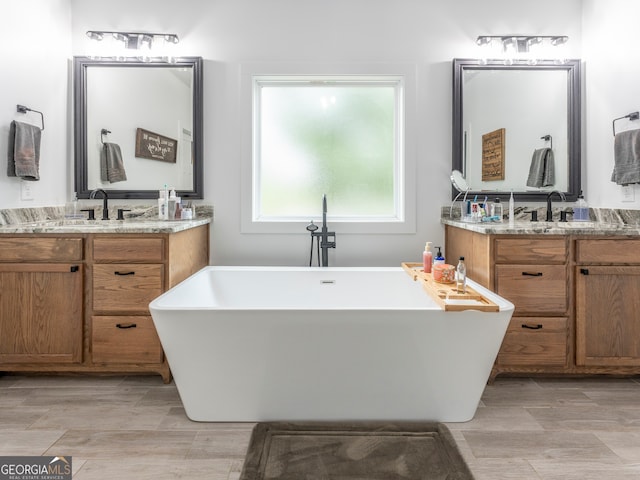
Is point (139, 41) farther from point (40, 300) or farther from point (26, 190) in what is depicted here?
point (40, 300)

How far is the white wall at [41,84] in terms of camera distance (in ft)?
8.10

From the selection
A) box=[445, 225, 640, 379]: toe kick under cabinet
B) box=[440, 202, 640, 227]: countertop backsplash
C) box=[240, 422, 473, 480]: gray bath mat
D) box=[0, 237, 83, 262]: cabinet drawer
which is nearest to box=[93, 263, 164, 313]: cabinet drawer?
box=[0, 237, 83, 262]: cabinet drawer

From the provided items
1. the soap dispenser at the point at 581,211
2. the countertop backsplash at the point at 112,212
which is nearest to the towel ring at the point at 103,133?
the countertop backsplash at the point at 112,212

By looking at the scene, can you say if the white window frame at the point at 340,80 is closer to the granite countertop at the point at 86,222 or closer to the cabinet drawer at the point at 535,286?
the granite countertop at the point at 86,222

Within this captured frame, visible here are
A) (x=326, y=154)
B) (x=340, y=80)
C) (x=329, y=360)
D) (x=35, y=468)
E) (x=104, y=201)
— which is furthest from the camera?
(x=326, y=154)

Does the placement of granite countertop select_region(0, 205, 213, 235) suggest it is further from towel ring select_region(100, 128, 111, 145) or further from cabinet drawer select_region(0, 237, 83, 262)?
towel ring select_region(100, 128, 111, 145)

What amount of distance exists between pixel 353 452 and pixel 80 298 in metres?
1.62

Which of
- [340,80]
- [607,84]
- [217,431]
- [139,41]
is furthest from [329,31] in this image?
[217,431]

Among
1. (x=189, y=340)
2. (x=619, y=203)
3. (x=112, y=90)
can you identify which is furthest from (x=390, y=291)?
(x=112, y=90)

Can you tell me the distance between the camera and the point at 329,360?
73.4 inches

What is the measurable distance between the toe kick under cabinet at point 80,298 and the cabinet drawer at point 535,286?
179 centimetres

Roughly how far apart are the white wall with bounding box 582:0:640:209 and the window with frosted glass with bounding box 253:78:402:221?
130 centimetres

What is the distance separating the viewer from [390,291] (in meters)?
2.74

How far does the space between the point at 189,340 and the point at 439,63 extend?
94.3 inches
